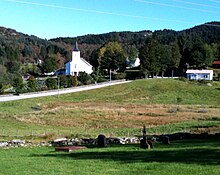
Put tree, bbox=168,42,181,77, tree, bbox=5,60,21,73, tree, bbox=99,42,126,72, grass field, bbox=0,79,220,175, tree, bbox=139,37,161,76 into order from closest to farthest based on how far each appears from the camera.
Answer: grass field, bbox=0,79,220,175, tree, bbox=139,37,161,76, tree, bbox=168,42,181,77, tree, bbox=99,42,126,72, tree, bbox=5,60,21,73

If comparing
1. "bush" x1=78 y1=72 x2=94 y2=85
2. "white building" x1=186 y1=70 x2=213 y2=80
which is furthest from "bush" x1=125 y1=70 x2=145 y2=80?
"white building" x1=186 y1=70 x2=213 y2=80

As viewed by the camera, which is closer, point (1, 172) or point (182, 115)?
point (1, 172)

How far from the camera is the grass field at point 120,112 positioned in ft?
158

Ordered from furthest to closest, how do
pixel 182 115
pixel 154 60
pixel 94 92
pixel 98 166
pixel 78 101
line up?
pixel 154 60
pixel 94 92
pixel 78 101
pixel 182 115
pixel 98 166

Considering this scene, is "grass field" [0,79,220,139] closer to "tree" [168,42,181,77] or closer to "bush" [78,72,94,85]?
"bush" [78,72,94,85]

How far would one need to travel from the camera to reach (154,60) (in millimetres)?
126438

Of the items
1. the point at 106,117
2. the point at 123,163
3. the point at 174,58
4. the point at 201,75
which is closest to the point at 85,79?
the point at 174,58

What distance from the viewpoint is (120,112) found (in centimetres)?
6900

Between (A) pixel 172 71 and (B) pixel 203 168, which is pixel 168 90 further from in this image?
(B) pixel 203 168

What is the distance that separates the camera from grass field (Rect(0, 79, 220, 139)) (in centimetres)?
4809

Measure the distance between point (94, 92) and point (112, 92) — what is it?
4254mm

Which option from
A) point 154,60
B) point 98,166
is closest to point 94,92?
point 154,60

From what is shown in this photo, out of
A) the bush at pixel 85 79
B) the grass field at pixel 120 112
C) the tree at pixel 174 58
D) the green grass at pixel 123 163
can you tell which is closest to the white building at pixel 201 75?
the tree at pixel 174 58

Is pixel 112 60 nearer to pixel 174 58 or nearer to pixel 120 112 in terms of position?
pixel 174 58
